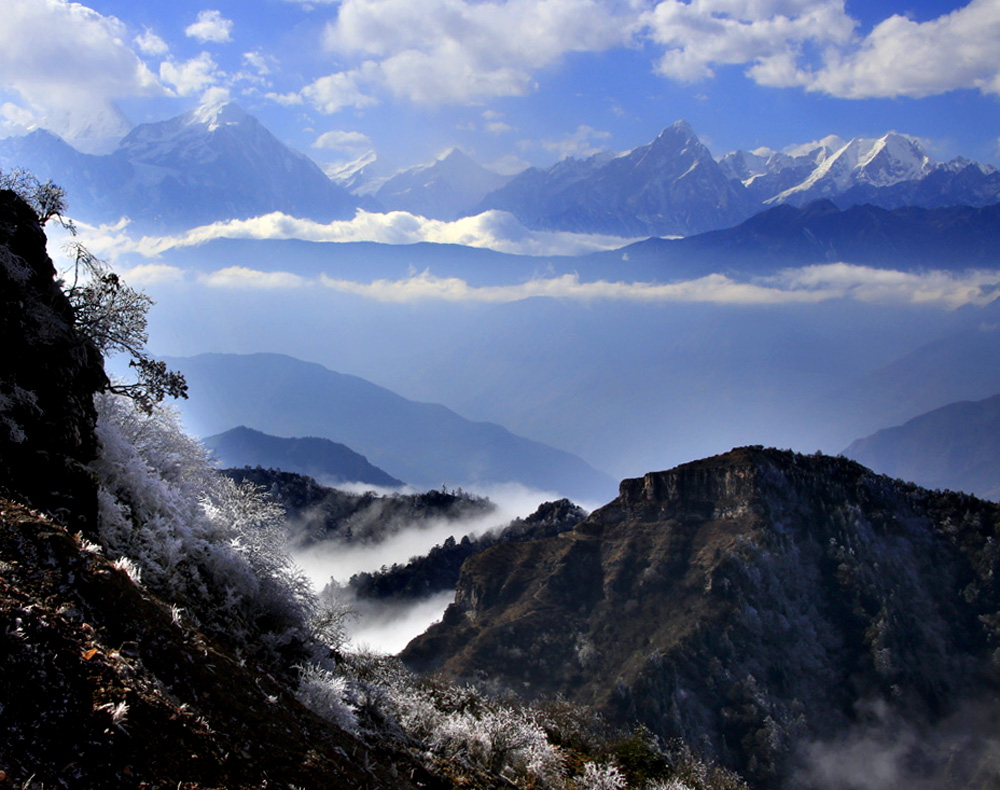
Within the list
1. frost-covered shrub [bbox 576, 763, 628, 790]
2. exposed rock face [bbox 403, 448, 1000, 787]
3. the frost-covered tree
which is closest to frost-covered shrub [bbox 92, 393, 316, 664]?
the frost-covered tree

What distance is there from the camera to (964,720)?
12394 centimetres

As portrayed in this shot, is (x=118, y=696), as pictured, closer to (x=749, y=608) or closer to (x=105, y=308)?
(x=105, y=308)

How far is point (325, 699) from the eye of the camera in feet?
61.0

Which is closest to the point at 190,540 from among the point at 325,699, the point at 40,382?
the point at 40,382

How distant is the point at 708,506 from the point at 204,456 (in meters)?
136

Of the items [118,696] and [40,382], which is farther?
[40,382]

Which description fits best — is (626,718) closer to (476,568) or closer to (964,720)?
(476,568)

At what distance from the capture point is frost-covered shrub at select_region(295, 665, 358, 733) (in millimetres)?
18125

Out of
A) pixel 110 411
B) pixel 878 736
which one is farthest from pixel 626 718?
pixel 110 411

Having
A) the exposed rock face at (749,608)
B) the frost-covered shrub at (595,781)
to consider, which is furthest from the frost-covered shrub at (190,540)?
the exposed rock face at (749,608)

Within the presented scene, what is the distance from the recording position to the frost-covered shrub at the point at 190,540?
682 inches

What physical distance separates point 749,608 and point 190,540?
12809cm

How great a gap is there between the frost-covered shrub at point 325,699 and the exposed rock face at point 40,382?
7.46 meters

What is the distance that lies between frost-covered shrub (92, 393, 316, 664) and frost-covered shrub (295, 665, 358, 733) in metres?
1.24
